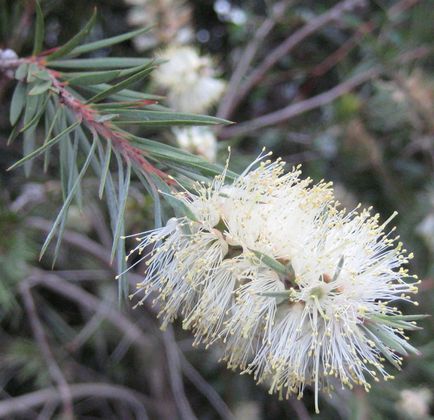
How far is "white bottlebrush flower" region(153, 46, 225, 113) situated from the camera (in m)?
1.44

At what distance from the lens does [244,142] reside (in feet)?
6.09

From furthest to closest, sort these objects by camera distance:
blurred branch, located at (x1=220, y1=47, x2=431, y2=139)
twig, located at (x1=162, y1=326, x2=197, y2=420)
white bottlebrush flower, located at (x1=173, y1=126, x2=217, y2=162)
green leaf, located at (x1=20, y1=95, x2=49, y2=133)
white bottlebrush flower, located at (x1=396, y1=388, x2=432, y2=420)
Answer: blurred branch, located at (x1=220, y1=47, x2=431, y2=139)
twig, located at (x1=162, y1=326, x2=197, y2=420)
white bottlebrush flower, located at (x1=396, y1=388, x2=432, y2=420)
white bottlebrush flower, located at (x1=173, y1=126, x2=217, y2=162)
green leaf, located at (x1=20, y1=95, x2=49, y2=133)

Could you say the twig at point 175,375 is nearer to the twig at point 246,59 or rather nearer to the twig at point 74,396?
the twig at point 74,396

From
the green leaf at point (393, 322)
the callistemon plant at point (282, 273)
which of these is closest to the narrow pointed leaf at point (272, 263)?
the callistemon plant at point (282, 273)

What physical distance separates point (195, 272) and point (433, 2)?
1.35 m

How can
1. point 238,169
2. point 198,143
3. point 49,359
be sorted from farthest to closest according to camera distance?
point 49,359
point 238,169
point 198,143

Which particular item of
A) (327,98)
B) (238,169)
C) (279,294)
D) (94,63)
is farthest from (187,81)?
(279,294)

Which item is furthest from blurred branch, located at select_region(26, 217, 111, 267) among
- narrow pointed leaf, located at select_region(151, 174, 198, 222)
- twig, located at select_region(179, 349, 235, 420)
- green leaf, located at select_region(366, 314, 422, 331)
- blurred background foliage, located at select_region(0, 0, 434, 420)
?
green leaf, located at select_region(366, 314, 422, 331)

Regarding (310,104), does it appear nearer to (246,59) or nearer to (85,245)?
(246,59)

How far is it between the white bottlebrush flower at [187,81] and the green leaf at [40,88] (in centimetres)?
71

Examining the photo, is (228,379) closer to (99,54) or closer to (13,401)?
(13,401)

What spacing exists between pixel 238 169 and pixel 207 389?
2.35ft

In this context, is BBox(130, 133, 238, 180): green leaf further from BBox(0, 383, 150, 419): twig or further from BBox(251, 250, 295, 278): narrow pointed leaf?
BBox(0, 383, 150, 419): twig

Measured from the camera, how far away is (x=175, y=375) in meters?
1.56
